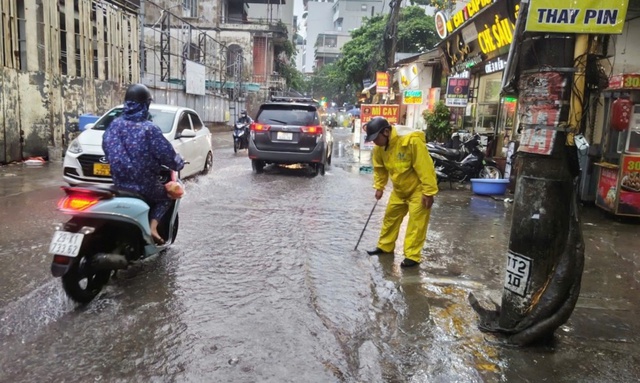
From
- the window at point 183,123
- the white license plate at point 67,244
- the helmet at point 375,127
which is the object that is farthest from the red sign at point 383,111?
the white license plate at point 67,244

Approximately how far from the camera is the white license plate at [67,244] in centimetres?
364

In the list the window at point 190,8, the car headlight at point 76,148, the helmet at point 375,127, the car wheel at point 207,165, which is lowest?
the car wheel at point 207,165

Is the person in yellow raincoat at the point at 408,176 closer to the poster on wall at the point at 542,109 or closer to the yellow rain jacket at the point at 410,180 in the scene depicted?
the yellow rain jacket at the point at 410,180

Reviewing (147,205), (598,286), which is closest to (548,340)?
(598,286)

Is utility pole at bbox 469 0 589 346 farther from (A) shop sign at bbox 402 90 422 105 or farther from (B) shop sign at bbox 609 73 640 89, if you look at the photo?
(A) shop sign at bbox 402 90 422 105

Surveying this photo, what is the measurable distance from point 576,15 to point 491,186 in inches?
285

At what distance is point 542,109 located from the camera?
331cm

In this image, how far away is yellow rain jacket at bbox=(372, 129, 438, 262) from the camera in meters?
5.05

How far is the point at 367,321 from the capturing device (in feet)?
12.6

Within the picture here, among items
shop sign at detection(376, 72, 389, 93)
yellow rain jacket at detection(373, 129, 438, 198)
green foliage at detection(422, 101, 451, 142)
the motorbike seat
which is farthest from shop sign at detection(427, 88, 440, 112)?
the motorbike seat

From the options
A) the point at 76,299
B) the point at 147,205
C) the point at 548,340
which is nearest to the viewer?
the point at 548,340

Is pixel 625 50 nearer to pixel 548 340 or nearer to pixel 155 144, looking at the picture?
pixel 548 340

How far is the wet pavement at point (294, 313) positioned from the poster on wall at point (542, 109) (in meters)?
1.44

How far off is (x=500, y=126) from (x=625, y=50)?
17.9 ft
